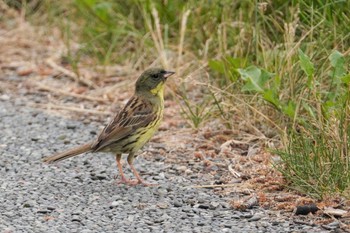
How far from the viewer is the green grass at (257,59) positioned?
6.64 meters

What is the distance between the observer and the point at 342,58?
726cm

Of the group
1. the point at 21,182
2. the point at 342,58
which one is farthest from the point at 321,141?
the point at 21,182

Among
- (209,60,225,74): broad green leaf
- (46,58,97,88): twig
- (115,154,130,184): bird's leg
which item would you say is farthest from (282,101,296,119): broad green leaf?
(46,58,97,88): twig

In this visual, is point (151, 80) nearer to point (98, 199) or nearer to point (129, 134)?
point (129, 134)

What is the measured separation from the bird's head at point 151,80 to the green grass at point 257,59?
10.0 inches

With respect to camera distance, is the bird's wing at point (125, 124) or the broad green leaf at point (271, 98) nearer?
the bird's wing at point (125, 124)

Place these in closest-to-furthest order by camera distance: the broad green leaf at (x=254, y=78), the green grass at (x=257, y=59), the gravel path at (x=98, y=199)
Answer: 1. the gravel path at (x=98, y=199)
2. the green grass at (x=257, y=59)
3. the broad green leaf at (x=254, y=78)

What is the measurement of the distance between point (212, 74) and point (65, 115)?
148 centimetres

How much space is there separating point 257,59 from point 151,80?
4.04 feet

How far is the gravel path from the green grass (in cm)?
62

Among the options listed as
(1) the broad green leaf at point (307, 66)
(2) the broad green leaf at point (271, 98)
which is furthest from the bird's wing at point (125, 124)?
(1) the broad green leaf at point (307, 66)

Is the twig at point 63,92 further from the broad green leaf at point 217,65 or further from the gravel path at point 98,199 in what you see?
the broad green leaf at point 217,65

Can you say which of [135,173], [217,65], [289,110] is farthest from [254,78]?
[135,173]

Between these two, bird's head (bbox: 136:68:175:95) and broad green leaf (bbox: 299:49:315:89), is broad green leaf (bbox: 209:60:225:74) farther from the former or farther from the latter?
broad green leaf (bbox: 299:49:315:89)
